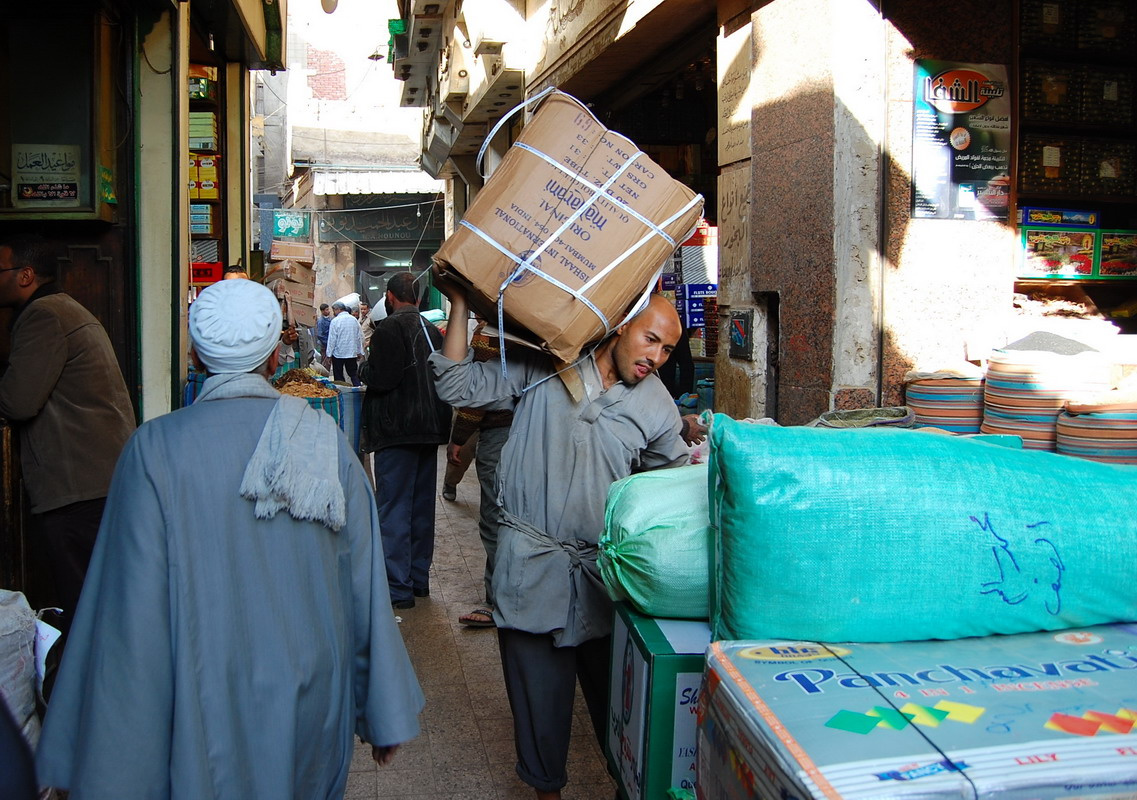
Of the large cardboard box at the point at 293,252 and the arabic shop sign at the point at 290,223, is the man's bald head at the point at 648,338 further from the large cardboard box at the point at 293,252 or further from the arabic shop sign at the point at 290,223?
the arabic shop sign at the point at 290,223

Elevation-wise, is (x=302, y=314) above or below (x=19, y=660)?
above

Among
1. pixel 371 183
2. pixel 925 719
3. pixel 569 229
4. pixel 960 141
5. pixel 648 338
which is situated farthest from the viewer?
pixel 371 183

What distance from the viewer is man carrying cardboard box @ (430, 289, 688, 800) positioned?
2869mm

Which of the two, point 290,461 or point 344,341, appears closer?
point 290,461

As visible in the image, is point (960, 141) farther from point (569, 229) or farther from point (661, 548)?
point (661, 548)

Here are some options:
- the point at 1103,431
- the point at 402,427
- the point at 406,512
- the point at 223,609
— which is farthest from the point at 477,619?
the point at 223,609

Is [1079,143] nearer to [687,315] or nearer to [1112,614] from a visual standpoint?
[687,315]

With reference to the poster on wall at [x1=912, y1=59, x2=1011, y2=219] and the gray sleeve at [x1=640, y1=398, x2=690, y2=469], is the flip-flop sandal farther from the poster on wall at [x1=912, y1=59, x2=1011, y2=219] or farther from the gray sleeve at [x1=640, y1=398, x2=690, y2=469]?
the poster on wall at [x1=912, y1=59, x2=1011, y2=219]

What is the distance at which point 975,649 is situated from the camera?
1.81 meters

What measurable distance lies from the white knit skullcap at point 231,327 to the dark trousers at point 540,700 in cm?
123

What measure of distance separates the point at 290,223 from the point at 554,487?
22.1 meters

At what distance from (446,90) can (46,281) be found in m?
9.92

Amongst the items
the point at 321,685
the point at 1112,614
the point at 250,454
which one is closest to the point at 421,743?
the point at 321,685

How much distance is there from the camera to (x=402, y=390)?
5.43 metres
